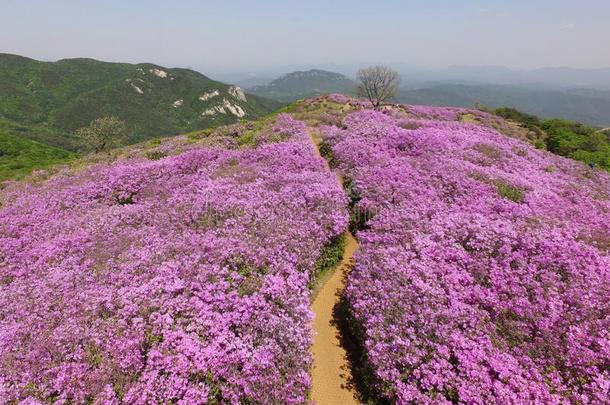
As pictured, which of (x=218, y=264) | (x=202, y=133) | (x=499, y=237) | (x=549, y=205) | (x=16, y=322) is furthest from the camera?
(x=202, y=133)

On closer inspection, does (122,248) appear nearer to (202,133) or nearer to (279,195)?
(279,195)

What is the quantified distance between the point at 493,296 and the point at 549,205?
27.5 ft

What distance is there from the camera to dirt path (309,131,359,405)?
8.96m

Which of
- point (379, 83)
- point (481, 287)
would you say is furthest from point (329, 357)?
point (379, 83)

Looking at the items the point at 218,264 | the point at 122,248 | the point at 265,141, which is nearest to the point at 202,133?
the point at 265,141

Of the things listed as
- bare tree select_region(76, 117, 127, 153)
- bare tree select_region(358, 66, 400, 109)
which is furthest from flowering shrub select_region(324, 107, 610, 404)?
bare tree select_region(76, 117, 127, 153)

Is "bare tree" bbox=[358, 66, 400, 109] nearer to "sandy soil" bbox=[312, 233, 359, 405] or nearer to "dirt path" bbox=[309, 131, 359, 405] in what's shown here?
"dirt path" bbox=[309, 131, 359, 405]

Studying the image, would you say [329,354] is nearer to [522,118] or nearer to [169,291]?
[169,291]

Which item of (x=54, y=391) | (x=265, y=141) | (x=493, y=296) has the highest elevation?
(x=265, y=141)

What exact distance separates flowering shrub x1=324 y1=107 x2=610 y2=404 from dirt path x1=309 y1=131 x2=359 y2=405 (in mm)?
1074

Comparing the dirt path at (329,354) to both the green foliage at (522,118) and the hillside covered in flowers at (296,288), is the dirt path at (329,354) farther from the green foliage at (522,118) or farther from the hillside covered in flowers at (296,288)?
the green foliage at (522,118)

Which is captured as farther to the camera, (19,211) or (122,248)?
(19,211)

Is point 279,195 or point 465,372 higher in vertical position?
point 279,195

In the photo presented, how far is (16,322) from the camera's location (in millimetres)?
9344
